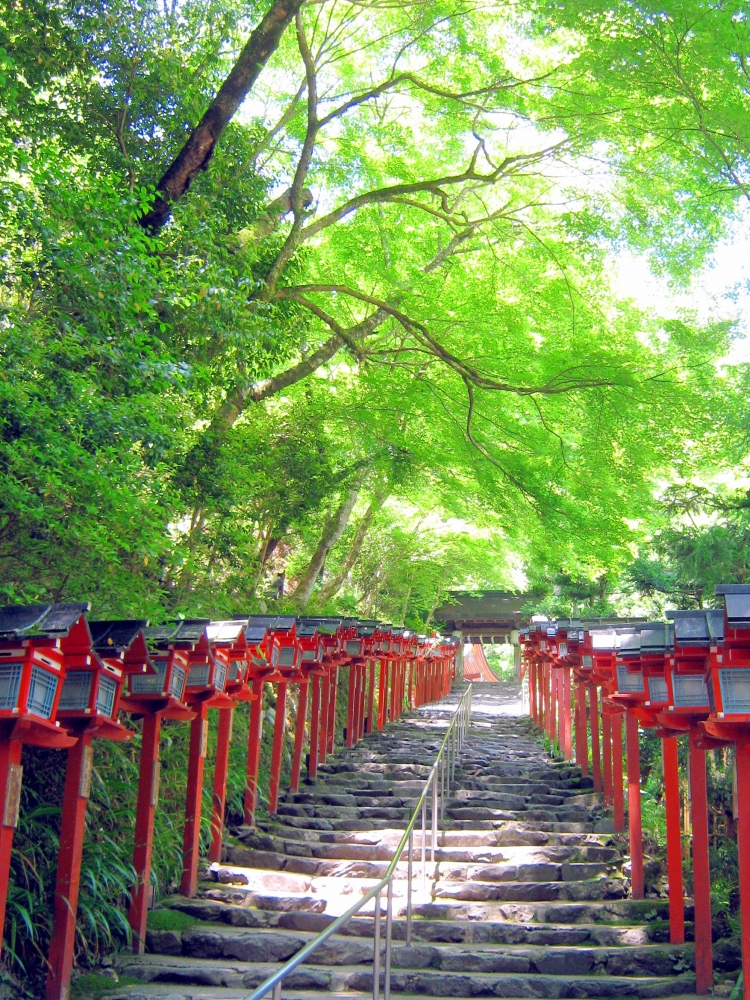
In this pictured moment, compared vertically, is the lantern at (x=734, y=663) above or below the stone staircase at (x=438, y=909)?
above

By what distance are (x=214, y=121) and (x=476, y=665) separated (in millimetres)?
48482

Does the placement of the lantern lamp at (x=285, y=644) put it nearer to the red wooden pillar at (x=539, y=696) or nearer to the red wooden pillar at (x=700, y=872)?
the red wooden pillar at (x=700, y=872)

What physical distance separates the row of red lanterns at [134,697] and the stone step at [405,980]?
0.59 meters

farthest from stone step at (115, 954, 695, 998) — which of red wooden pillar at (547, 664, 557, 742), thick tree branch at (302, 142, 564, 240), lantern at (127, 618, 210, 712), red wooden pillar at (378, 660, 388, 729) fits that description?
red wooden pillar at (378, 660, 388, 729)

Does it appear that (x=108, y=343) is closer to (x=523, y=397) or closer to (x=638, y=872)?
(x=638, y=872)

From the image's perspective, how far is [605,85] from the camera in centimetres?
1104

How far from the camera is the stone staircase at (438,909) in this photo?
8.01 metres

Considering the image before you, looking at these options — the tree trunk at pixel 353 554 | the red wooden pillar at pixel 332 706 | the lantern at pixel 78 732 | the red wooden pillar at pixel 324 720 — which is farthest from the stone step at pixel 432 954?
the tree trunk at pixel 353 554

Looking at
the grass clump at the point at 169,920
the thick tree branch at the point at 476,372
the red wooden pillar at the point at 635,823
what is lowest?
the grass clump at the point at 169,920

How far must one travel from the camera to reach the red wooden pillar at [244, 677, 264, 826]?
481 inches

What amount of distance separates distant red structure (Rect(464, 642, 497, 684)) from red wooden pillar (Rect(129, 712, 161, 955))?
4648cm

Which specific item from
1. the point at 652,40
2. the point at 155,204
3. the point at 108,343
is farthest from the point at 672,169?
the point at 108,343

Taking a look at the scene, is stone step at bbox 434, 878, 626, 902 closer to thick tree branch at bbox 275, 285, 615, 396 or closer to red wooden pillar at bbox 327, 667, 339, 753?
thick tree branch at bbox 275, 285, 615, 396

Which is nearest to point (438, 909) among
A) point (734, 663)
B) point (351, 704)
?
point (734, 663)
